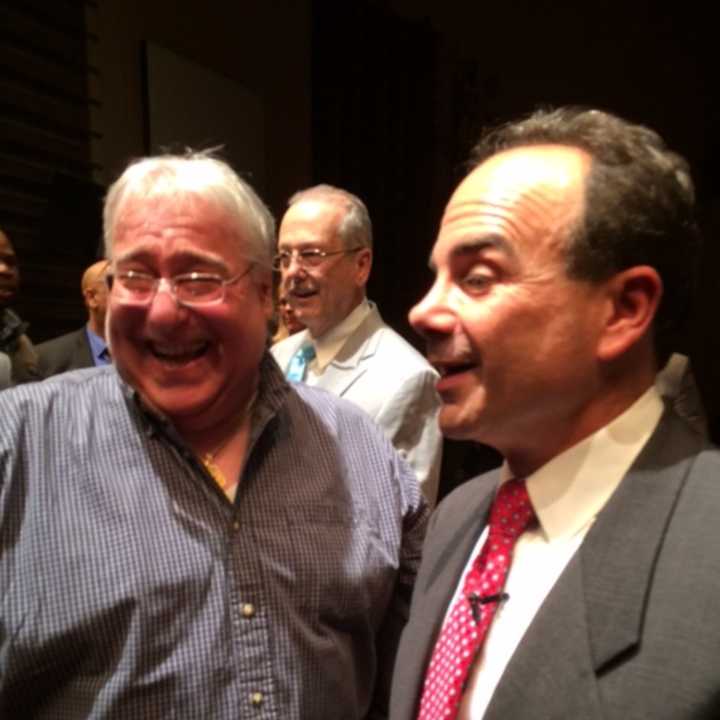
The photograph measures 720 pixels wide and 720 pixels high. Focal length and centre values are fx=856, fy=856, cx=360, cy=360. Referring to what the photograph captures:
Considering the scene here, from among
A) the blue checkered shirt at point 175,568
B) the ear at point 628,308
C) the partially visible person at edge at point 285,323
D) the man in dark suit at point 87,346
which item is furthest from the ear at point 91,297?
the ear at point 628,308

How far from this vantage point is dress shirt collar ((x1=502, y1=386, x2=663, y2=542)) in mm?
1082

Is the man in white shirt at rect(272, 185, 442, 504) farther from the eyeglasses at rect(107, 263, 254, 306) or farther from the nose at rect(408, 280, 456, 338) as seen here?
the nose at rect(408, 280, 456, 338)

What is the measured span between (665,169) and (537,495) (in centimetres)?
45

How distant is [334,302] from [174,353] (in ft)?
4.06

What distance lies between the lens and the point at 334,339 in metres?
2.60

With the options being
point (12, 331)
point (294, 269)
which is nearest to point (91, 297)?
point (12, 331)

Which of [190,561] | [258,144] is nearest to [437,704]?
[190,561]

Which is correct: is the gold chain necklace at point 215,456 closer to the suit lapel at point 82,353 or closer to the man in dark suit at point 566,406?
the man in dark suit at point 566,406

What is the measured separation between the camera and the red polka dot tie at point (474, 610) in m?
1.10

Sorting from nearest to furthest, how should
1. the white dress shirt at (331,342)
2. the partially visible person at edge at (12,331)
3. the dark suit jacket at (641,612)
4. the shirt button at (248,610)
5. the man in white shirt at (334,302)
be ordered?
the dark suit jacket at (641,612), the shirt button at (248,610), the man in white shirt at (334,302), the white dress shirt at (331,342), the partially visible person at edge at (12,331)

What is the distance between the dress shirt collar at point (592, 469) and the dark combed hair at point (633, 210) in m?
0.12

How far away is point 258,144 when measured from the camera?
521 centimetres

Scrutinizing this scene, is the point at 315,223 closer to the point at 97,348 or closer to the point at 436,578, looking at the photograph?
the point at 97,348

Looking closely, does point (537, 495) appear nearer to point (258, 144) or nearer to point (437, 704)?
point (437, 704)
